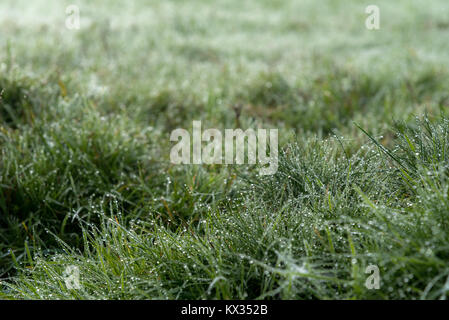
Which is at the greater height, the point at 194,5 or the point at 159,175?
the point at 194,5

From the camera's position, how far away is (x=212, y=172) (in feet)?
8.28

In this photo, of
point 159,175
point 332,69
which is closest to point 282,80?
point 332,69

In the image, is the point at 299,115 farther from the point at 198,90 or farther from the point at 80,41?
the point at 80,41

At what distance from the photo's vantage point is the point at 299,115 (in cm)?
363

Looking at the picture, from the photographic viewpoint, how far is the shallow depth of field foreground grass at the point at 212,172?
56.2 inches

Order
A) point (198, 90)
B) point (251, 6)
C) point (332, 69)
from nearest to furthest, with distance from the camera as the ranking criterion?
point (198, 90) < point (332, 69) < point (251, 6)

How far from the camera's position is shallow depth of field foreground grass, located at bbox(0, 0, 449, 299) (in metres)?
1.43

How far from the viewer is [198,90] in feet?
13.1

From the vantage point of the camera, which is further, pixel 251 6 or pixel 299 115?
Answer: pixel 251 6
